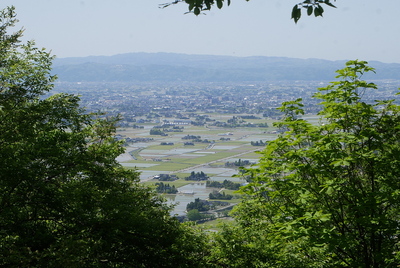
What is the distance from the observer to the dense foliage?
9.47m

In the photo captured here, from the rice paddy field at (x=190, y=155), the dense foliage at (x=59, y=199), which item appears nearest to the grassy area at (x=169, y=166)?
the rice paddy field at (x=190, y=155)

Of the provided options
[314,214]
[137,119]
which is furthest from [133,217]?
[137,119]

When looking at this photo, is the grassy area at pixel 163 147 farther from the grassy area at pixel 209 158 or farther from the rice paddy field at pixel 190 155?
the grassy area at pixel 209 158

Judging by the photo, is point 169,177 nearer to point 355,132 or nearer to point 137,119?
point 355,132

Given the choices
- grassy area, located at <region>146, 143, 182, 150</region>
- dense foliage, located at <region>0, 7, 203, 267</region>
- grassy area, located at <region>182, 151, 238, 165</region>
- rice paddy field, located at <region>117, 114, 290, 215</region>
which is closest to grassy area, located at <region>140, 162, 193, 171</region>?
rice paddy field, located at <region>117, 114, 290, 215</region>

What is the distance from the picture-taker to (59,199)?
34.3ft

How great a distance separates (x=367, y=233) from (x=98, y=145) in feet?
27.9

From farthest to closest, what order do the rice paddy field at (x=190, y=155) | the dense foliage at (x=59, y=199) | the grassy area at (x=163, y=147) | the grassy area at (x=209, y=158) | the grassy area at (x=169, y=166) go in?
1. the grassy area at (x=163, y=147)
2. the grassy area at (x=209, y=158)
3. the grassy area at (x=169, y=166)
4. the rice paddy field at (x=190, y=155)
5. the dense foliage at (x=59, y=199)

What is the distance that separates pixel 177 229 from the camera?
13.3 meters

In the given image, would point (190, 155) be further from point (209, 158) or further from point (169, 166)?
point (169, 166)

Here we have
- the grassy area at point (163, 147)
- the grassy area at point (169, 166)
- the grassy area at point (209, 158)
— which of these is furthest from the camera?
the grassy area at point (163, 147)

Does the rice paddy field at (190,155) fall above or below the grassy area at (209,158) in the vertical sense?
above

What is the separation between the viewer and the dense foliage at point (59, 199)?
9469 millimetres

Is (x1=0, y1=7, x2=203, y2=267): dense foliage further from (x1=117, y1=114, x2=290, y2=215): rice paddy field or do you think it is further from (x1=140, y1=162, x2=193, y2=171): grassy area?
(x1=140, y1=162, x2=193, y2=171): grassy area
